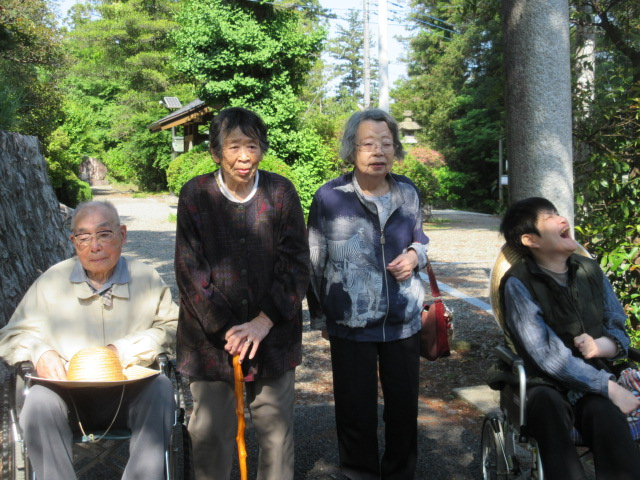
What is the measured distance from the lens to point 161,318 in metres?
3.12

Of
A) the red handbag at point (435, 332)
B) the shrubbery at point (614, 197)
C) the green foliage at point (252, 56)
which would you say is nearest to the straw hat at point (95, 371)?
the red handbag at point (435, 332)

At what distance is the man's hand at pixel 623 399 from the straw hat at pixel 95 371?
6.15ft

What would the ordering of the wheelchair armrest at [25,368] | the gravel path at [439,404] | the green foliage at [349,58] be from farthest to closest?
1. the green foliage at [349,58]
2. the gravel path at [439,404]
3. the wheelchair armrest at [25,368]

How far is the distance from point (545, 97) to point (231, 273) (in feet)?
7.93

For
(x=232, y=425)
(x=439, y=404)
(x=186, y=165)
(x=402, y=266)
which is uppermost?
(x=186, y=165)

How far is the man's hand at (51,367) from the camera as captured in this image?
2777 millimetres

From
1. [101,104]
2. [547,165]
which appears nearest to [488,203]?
[547,165]

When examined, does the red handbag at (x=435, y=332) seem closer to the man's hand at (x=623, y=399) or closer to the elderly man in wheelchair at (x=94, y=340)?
the man's hand at (x=623, y=399)

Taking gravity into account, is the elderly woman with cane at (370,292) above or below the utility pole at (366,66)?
below

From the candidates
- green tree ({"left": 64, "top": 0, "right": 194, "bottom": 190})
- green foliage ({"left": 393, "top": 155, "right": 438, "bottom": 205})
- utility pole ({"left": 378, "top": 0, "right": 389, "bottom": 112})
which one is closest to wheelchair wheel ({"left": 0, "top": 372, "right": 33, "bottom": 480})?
utility pole ({"left": 378, "top": 0, "right": 389, "bottom": 112})

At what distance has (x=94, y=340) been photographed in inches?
118

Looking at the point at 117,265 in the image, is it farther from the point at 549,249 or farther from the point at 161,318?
the point at 549,249

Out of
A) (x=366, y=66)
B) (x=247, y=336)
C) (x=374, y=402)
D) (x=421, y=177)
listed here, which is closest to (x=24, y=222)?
(x=247, y=336)

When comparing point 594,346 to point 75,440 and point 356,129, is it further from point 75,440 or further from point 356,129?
point 75,440
